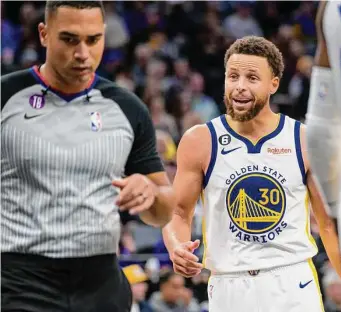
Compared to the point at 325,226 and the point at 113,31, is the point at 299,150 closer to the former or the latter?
the point at 325,226

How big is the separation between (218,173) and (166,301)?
10.9 feet

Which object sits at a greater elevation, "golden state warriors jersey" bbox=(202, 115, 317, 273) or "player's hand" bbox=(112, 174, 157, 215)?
"player's hand" bbox=(112, 174, 157, 215)

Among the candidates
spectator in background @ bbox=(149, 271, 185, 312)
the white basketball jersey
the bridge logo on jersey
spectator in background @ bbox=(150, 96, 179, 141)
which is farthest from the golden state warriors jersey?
spectator in background @ bbox=(150, 96, 179, 141)

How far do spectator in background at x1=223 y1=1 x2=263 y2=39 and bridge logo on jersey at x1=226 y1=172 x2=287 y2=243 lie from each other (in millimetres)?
9956

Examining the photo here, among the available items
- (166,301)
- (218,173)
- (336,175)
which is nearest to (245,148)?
(218,173)

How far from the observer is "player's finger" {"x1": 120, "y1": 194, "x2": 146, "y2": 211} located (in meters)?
3.56

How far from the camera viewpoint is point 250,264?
16.1ft

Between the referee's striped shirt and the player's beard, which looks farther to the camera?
the player's beard

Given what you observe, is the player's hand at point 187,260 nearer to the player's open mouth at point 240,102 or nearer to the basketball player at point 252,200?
the basketball player at point 252,200

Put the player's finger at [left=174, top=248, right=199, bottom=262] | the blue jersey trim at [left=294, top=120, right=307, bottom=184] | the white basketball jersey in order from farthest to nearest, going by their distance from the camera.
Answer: the blue jersey trim at [left=294, top=120, right=307, bottom=184]
the player's finger at [left=174, top=248, right=199, bottom=262]
the white basketball jersey

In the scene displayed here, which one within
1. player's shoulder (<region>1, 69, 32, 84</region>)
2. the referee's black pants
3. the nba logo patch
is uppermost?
player's shoulder (<region>1, 69, 32, 84</region>)

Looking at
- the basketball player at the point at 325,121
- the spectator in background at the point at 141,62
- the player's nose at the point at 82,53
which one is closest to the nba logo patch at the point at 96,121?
the player's nose at the point at 82,53

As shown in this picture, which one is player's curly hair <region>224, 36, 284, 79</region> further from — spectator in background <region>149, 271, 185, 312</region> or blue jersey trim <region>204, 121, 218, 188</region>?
spectator in background <region>149, 271, 185, 312</region>

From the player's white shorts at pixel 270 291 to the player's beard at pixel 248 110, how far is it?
824mm
